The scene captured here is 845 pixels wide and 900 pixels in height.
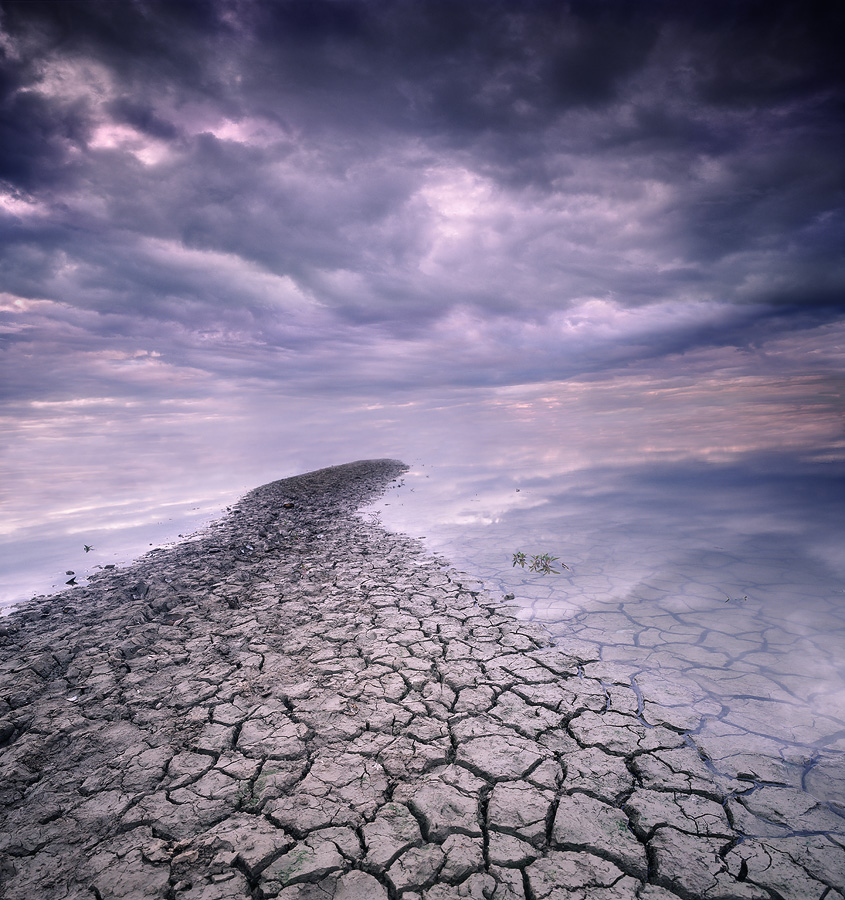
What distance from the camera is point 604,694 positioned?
3.48m

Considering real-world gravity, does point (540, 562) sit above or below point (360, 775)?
below

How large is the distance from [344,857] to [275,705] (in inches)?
57.6

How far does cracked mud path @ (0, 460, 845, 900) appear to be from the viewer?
6.82 feet

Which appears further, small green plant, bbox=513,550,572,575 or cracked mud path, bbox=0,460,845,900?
small green plant, bbox=513,550,572,575

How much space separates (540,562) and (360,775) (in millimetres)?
4625

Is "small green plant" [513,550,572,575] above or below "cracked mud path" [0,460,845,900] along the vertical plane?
below

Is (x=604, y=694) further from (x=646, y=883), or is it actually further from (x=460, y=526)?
(x=460, y=526)

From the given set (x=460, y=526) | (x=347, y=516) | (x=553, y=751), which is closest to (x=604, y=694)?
(x=553, y=751)

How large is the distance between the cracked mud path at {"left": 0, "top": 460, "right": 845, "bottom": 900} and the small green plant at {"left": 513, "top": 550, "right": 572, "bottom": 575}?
1.68m

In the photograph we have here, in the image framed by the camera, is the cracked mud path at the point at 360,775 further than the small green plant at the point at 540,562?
No

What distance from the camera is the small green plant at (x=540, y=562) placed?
649 centimetres

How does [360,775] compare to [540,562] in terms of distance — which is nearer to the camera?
[360,775]

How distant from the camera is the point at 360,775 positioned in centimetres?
267

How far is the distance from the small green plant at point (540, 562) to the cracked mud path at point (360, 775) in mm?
1685
